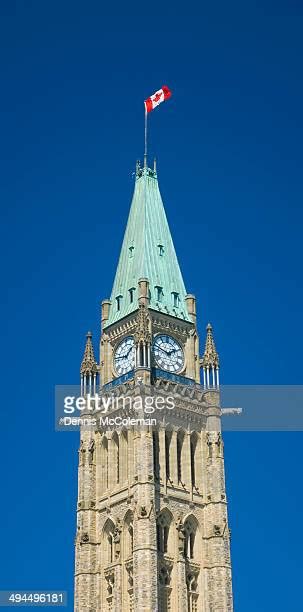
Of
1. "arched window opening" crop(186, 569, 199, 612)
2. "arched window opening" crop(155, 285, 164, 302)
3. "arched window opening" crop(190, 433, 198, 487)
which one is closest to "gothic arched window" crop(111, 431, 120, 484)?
"arched window opening" crop(190, 433, 198, 487)

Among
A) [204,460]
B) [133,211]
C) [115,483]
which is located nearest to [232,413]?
[204,460]

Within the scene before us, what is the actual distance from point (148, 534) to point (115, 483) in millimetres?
7879

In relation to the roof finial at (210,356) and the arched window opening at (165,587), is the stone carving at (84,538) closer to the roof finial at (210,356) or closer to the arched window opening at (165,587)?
the arched window opening at (165,587)

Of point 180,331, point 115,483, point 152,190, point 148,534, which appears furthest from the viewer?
point 152,190

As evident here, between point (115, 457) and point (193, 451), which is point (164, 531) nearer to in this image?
point (115, 457)

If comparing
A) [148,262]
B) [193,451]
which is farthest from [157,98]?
[193,451]

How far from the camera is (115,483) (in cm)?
10231

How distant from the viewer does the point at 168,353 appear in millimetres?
107188

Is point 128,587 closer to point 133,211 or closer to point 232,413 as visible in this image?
point 232,413

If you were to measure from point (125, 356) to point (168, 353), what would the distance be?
3599 mm

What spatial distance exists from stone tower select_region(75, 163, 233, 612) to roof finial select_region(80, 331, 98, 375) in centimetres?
10

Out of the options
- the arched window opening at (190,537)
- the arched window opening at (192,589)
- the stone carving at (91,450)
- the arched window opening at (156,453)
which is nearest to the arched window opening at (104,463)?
the stone carving at (91,450)

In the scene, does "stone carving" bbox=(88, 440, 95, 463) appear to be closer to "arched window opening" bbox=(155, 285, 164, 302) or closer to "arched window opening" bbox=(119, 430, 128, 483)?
"arched window opening" bbox=(119, 430, 128, 483)

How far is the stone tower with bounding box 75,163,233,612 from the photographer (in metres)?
97.2
